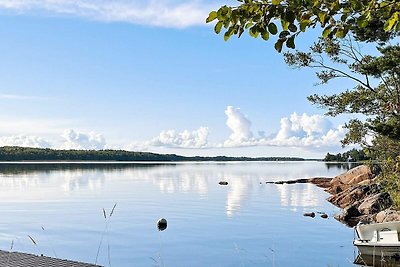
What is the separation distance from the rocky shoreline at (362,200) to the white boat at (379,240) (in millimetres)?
4663

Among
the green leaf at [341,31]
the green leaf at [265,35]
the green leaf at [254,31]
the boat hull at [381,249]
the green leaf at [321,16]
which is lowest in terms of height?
the boat hull at [381,249]

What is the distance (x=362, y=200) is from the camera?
34.8 meters

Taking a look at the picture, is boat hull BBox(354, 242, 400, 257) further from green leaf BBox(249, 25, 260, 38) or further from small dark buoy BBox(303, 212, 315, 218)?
green leaf BBox(249, 25, 260, 38)

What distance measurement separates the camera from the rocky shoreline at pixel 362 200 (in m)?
27.0

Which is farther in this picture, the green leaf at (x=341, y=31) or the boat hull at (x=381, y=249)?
the boat hull at (x=381, y=249)

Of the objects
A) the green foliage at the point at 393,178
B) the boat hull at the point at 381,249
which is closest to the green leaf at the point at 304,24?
the boat hull at the point at 381,249

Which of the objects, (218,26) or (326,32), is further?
(326,32)

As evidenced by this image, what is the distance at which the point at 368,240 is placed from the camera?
18.4 meters

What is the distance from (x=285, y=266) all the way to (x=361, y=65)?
10.4m

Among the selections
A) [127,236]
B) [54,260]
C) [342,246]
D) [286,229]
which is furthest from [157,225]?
[54,260]

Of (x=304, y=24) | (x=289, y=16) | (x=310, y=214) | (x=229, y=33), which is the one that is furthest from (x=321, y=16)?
(x=310, y=214)

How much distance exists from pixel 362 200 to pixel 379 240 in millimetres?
17367

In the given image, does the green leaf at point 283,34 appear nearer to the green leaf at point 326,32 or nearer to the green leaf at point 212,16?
the green leaf at point 326,32

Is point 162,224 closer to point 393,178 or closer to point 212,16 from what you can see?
point 393,178
